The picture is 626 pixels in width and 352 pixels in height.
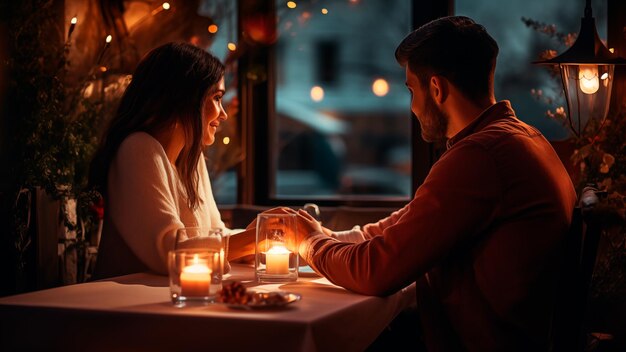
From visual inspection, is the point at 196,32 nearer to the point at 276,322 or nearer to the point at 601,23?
the point at 601,23

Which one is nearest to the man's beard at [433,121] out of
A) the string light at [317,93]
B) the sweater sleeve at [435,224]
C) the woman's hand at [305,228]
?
the sweater sleeve at [435,224]

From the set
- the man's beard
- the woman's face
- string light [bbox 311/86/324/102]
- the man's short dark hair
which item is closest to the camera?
the man's short dark hair

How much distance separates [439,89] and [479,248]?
466 millimetres

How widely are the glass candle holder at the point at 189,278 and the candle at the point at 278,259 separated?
40cm

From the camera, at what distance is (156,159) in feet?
7.66

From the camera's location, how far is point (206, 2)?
14.4 ft

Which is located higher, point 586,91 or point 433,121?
point 586,91

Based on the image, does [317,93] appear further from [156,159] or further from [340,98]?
[156,159]

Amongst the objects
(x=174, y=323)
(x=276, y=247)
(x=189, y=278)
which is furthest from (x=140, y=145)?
(x=174, y=323)

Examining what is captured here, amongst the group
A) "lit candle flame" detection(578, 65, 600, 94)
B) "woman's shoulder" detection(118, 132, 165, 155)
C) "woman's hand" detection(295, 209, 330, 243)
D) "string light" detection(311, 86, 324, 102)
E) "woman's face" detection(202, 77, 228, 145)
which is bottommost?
"woman's hand" detection(295, 209, 330, 243)

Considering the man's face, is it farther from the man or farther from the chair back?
the chair back

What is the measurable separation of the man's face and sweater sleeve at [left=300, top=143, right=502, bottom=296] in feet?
0.92

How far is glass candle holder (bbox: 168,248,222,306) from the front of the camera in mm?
1691

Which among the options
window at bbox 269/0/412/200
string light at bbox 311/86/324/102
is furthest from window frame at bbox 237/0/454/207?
string light at bbox 311/86/324/102
